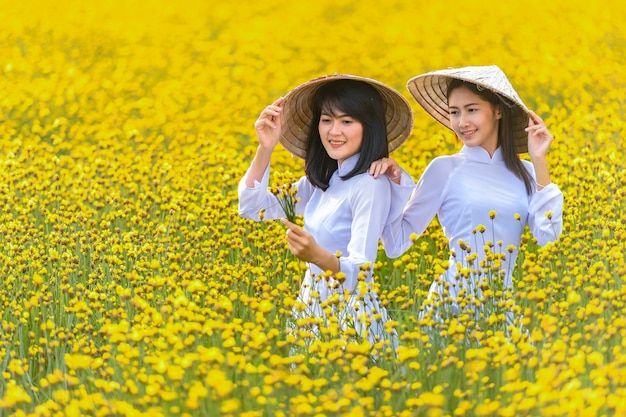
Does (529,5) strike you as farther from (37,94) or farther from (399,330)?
(399,330)

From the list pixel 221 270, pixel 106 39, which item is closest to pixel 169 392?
pixel 221 270

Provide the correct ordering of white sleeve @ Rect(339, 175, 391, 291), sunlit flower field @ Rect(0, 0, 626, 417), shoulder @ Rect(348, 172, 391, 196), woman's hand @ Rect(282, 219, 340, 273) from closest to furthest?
sunlit flower field @ Rect(0, 0, 626, 417)
woman's hand @ Rect(282, 219, 340, 273)
white sleeve @ Rect(339, 175, 391, 291)
shoulder @ Rect(348, 172, 391, 196)

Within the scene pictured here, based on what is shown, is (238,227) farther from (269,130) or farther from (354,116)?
(354,116)

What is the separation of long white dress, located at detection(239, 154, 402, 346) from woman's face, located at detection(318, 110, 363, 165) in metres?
0.07

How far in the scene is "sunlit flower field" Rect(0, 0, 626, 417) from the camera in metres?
3.39

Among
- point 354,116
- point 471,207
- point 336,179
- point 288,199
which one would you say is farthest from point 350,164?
point 471,207

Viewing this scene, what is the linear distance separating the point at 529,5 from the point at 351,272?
336 inches

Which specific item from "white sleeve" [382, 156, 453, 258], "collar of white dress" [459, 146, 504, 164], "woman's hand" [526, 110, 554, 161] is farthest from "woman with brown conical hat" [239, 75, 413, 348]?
"woman's hand" [526, 110, 554, 161]

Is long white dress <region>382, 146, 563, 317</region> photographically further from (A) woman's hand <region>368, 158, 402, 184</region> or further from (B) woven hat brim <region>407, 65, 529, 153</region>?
(B) woven hat brim <region>407, 65, 529, 153</region>

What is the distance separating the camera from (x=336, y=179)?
4.50 m

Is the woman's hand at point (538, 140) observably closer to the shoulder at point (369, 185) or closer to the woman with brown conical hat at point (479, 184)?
Answer: the woman with brown conical hat at point (479, 184)

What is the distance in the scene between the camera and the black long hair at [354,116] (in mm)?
4410

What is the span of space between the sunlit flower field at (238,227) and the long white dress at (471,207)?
0.36 ft

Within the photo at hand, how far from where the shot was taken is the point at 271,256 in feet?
18.4
